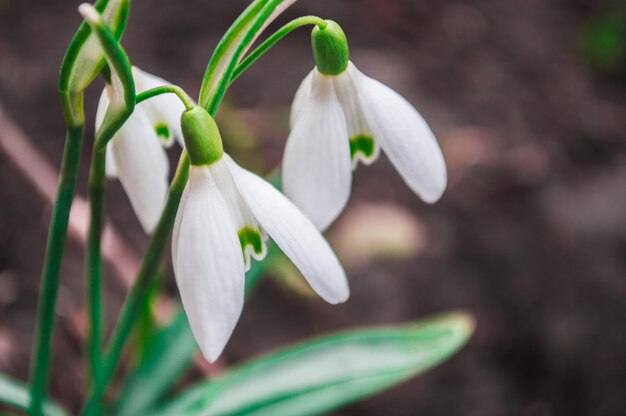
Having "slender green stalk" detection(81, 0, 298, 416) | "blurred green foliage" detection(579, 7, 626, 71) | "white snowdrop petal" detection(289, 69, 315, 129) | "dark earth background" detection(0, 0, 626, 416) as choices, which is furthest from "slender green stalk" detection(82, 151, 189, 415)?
"blurred green foliage" detection(579, 7, 626, 71)

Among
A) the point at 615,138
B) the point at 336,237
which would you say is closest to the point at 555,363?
the point at 336,237

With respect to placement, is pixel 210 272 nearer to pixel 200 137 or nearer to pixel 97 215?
pixel 200 137

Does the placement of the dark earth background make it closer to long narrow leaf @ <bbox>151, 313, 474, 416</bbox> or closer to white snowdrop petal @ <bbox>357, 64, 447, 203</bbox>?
long narrow leaf @ <bbox>151, 313, 474, 416</bbox>

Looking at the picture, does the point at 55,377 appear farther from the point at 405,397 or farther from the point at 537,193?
the point at 537,193

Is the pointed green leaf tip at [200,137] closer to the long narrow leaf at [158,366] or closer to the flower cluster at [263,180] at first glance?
→ the flower cluster at [263,180]

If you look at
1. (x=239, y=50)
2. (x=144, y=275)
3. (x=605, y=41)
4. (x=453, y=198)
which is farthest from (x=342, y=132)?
(x=605, y=41)
